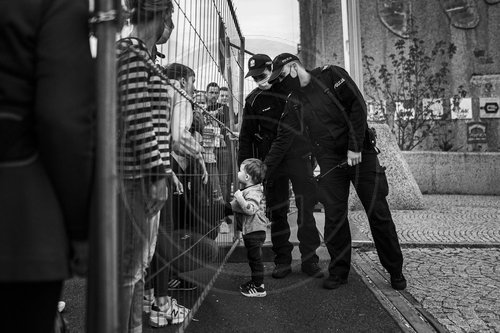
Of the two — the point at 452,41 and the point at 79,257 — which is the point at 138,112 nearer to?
the point at 79,257

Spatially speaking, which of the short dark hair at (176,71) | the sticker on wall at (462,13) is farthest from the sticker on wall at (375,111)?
the short dark hair at (176,71)

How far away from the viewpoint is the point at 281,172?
3977 millimetres

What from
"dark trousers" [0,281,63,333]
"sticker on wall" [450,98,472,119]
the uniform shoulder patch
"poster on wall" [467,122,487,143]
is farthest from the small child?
"poster on wall" [467,122,487,143]

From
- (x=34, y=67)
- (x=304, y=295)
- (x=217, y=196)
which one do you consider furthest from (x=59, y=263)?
(x=304, y=295)

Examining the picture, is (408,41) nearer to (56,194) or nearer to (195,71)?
(195,71)

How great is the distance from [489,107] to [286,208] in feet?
36.1

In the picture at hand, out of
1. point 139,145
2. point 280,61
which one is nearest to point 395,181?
point 280,61

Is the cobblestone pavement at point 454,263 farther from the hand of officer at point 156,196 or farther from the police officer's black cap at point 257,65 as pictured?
the police officer's black cap at point 257,65

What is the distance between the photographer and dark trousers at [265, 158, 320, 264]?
12.9ft

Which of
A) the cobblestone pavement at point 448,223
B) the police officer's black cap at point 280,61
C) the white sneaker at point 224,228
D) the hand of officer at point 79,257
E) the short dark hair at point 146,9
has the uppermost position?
the police officer's black cap at point 280,61

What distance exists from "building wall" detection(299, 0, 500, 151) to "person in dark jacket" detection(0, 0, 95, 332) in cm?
1177

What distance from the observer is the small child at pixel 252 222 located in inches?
131

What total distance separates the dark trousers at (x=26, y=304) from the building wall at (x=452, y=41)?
39.2 feet

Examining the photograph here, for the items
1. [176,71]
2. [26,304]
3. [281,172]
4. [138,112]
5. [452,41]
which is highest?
[452,41]
